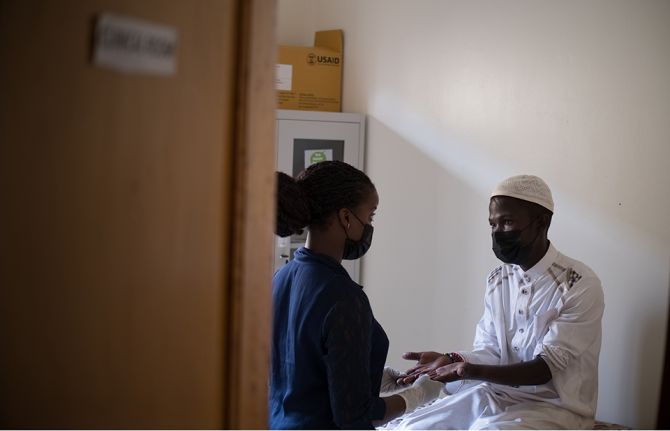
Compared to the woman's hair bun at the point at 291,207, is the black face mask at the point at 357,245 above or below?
below

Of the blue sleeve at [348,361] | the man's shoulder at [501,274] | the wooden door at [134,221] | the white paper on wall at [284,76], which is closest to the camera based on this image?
the wooden door at [134,221]

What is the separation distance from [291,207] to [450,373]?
828mm

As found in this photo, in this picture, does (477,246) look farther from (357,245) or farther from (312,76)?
(312,76)

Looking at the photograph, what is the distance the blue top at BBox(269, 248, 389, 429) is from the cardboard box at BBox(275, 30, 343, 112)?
8.31 ft

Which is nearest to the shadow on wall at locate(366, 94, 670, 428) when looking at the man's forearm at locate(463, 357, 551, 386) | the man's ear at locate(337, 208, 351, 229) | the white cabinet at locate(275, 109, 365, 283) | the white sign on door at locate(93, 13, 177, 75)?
the white cabinet at locate(275, 109, 365, 283)

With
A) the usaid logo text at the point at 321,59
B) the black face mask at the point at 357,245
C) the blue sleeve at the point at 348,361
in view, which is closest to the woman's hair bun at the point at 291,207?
the black face mask at the point at 357,245

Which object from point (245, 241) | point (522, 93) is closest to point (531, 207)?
point (522, 93)

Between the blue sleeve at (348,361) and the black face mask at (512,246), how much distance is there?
98 cm

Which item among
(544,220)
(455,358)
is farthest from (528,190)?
(455,358)

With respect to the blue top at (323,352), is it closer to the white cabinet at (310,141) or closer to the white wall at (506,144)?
the white wall at (506,144)

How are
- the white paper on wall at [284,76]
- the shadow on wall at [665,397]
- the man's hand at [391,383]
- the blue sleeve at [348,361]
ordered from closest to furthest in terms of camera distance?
the shadow on wall at [665,397], the blue sleeve at [348,361], the man's hand at [391,383], the white paper on wall at [284,76]

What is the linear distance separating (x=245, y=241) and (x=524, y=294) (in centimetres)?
175

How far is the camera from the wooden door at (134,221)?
2.72 ft

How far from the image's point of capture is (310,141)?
4188 mm
